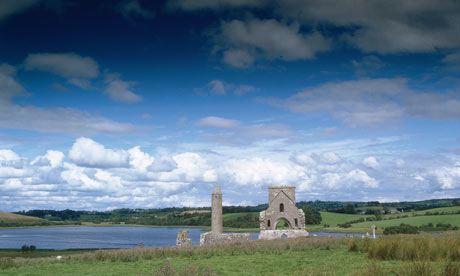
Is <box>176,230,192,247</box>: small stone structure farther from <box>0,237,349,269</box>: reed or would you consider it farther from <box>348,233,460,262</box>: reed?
<box>348,233,460,262</box>: reed

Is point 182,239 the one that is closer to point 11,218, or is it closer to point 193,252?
point 193,252

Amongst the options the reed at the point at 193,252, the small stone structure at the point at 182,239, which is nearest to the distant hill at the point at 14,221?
the small stone structure at the point at 182,239

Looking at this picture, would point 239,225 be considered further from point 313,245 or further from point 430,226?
point 313,245

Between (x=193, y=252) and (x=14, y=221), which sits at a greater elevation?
(x=193, y=252)

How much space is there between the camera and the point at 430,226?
70.2m

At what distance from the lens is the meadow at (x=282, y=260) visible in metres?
9.95

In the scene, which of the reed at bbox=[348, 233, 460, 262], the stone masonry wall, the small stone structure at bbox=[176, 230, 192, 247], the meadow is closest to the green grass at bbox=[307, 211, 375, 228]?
the stone masonry wall

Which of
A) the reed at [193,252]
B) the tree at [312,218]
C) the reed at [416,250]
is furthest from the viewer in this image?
the tree at [312,218]

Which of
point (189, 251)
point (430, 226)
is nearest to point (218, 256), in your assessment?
point (189, 251)

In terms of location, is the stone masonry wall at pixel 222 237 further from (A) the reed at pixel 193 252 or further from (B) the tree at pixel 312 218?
(B) the tree at pixel 312 218

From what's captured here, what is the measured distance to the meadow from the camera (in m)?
9.95

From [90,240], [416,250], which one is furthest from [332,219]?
[416,250]

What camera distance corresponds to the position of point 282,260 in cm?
1567

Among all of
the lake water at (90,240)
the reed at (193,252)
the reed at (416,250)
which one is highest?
the reed at (416,250)
